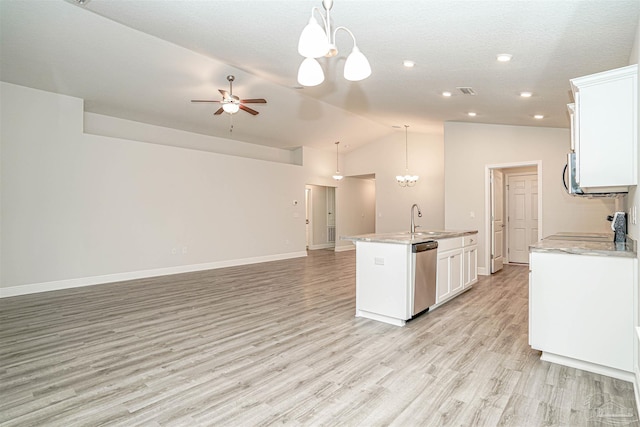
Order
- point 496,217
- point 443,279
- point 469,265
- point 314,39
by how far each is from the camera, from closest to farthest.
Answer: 1. point 314,39
2. point 443,279
3. point 469,265
4. point 496,217

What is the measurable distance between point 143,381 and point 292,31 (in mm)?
3386

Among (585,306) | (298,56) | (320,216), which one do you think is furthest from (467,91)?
(320,216)

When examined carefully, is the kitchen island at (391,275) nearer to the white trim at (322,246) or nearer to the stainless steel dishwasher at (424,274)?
the stainless steel dishwasher at (424,274)

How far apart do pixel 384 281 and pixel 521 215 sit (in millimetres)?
5832

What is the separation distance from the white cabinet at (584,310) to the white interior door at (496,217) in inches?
168

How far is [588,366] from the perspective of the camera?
255 centimetres

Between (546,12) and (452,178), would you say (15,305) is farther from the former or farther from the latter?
(452,178)

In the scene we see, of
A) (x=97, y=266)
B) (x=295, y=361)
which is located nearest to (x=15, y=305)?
(x=97, y=266)

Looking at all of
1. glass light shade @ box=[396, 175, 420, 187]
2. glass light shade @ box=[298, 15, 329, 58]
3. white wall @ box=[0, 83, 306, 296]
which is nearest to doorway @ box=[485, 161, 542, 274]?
glass light shade @ box=[396, 175, 420, 187]

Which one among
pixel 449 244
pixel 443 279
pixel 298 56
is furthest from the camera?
pixel 449 244

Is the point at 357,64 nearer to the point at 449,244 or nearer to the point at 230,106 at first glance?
the point at 449,244

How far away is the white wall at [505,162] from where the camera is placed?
569 cm

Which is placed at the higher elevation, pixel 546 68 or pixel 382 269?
pixel 546 68

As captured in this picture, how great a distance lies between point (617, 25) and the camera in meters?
2.51
